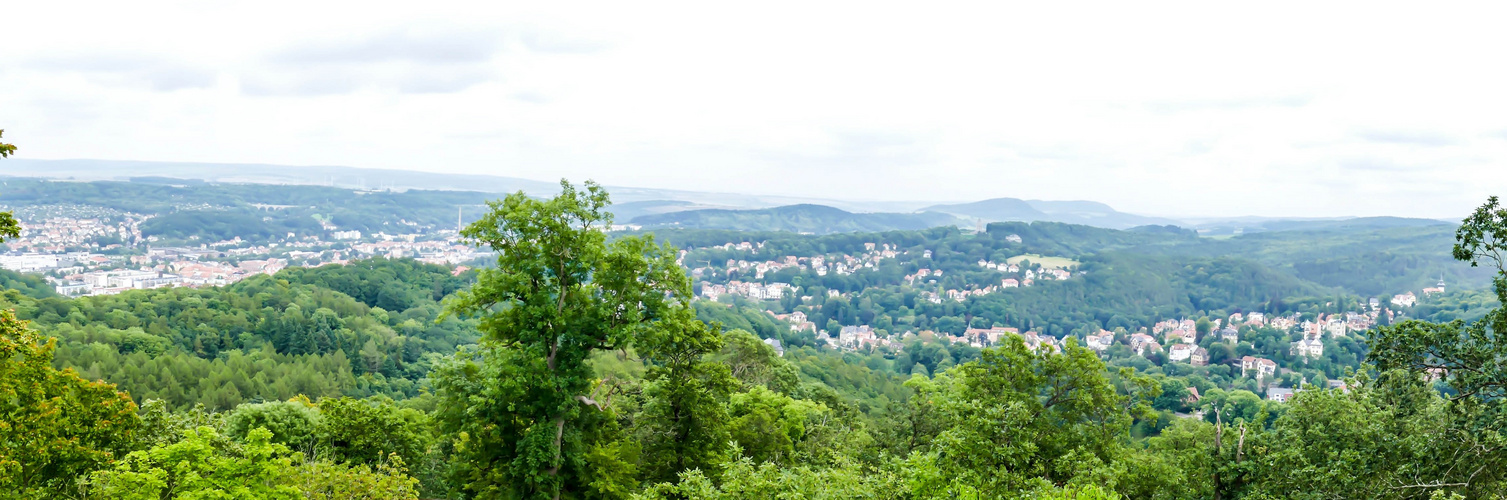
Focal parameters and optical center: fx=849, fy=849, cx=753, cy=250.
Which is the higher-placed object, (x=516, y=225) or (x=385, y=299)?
(x=516, y=225)

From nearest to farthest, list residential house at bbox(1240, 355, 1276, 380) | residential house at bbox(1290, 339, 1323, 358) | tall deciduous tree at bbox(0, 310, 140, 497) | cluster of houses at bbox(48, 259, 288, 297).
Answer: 1. tall deciduous tree at bbox(0, 310, 140, 497)
2. residential house at bbox(1240, 355, 1276, 380)
3. residential house at bbox(1290, 339, 1323, 358)
4. cluster of houses at bbox(48, 259, 288, 297)

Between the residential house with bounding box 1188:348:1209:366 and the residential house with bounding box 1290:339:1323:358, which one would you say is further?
the residential house with bounding box 1188:348:1209:366

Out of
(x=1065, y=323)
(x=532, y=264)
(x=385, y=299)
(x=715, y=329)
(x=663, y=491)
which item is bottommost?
(x=1065, y=323)

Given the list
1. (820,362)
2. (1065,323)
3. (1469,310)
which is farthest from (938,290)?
(820,362)

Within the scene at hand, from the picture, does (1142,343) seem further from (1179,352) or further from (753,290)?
(753,290)

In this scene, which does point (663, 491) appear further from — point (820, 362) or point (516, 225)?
point (820, 362)

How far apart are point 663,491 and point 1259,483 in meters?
10.5

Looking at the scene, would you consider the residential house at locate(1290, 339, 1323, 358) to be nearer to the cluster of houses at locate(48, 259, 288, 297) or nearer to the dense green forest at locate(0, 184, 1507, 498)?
the dense green forest at locate(0, 184, 1507, 498)

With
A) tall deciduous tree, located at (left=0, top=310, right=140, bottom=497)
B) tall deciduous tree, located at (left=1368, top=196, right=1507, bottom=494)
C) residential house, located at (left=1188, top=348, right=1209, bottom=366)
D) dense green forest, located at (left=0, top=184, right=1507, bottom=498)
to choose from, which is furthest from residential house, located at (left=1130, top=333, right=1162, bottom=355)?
tall deciduous tree, located at (left=0, top=310, right=140, bottom=497)

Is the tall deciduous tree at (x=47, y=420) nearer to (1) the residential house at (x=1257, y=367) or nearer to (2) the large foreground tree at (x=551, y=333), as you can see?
(2) the large foreground tree at (x=551, y=333)

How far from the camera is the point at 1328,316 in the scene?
143m

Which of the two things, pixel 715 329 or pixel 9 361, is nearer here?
pixel 9 361

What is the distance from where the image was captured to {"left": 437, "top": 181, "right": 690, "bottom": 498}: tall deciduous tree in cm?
1552

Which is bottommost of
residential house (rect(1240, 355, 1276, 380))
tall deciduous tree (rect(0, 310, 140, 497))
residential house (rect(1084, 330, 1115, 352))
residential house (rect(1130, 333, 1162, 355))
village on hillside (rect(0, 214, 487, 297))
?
residential house (rect(1084, 330, 1115, 352))
